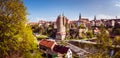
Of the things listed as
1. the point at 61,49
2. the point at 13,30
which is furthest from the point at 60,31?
the point at 13,30

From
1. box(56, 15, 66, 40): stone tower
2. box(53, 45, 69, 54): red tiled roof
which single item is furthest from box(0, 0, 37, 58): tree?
box(56, 15, 66, 40): stone tower

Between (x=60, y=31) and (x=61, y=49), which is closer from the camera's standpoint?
(x=61, y=49)

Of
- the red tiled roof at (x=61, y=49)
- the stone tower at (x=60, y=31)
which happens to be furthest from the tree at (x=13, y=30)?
the stone tower at (x=60, y=31)

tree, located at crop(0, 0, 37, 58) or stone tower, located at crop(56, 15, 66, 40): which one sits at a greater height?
tree, located at crop(0, 0, 37, 58)

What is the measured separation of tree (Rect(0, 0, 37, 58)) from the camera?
34.1ft

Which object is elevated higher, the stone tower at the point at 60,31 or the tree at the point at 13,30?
the tree at the point at 13,30

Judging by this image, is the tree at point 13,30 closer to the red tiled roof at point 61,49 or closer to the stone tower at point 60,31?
the red tiled roof at point 61,49

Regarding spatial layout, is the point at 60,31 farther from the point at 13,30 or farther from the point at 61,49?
the point at 13,30

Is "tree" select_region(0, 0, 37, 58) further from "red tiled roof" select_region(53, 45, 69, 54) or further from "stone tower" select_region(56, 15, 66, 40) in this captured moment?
"stone tower" select_region(56, 15, 66, 40)

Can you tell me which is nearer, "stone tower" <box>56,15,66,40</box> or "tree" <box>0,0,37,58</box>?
"tree" <box>0,0,37,58</box>

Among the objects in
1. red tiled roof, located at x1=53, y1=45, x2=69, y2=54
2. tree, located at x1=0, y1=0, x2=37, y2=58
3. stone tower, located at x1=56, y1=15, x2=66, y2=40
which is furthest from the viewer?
stone tower, located at x1=56, y1=15, x2=66, y2=40

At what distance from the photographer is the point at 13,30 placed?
410 inches

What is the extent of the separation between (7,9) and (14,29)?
3.82ft

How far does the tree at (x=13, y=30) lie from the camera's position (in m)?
10.4
